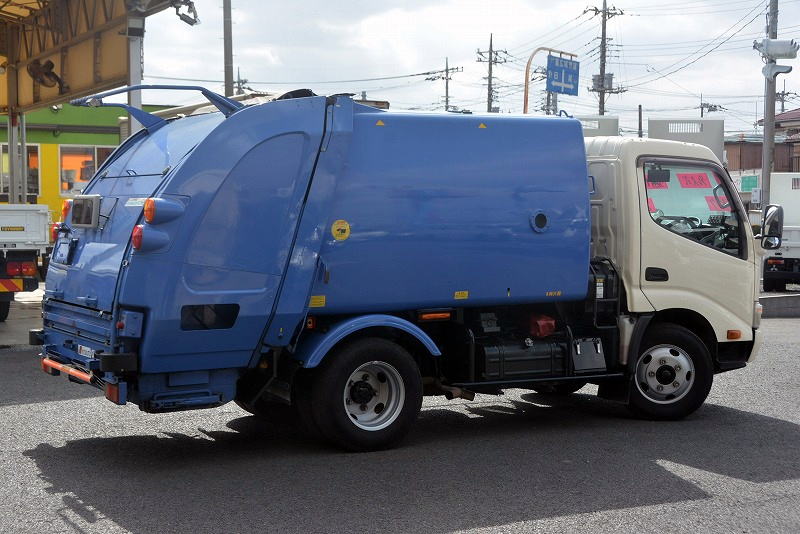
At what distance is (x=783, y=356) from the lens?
537 inches

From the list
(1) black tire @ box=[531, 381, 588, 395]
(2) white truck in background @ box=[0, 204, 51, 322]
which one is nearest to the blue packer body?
(1) black tire @ box=[531, 381, 588, 395]

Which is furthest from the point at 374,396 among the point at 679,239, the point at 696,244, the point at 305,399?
the point at 696,244

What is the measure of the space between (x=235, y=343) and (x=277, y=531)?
1.80 metres

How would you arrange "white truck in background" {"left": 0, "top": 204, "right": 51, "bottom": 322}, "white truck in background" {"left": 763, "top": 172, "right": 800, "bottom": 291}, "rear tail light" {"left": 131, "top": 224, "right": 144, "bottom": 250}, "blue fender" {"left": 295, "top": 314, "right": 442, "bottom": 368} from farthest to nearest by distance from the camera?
1. "white truck in background" {"left": 763, "top": 172, "right": 800, "bottom": 291}
2. "white truck in background" {"left": 0, "top": 204, "right": 51, "bottom": 322}
3. "blue fender" {"left": 295, "top": 314, "right": 442, "bottom": 368}
4. "rear tail light" {"left": 131, "top": 224, "right": 144, "bottom": 250}

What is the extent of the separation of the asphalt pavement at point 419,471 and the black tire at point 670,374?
6.5 inches

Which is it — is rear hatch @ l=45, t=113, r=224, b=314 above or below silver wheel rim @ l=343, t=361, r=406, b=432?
above

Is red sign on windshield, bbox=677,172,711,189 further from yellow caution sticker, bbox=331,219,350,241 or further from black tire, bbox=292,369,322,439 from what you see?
black tire, bbox=292,369,322,439

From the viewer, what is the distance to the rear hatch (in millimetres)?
7309

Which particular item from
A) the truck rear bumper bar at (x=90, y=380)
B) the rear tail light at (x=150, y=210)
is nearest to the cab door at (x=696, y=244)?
the rear tail light at (x=150, y=210)

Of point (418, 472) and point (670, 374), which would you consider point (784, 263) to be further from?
point (418, 472)

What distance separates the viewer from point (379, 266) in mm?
7770

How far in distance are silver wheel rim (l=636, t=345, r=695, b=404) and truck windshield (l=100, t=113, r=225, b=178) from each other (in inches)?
166

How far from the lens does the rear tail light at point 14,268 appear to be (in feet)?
45.8

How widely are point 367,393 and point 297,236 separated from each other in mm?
1292
